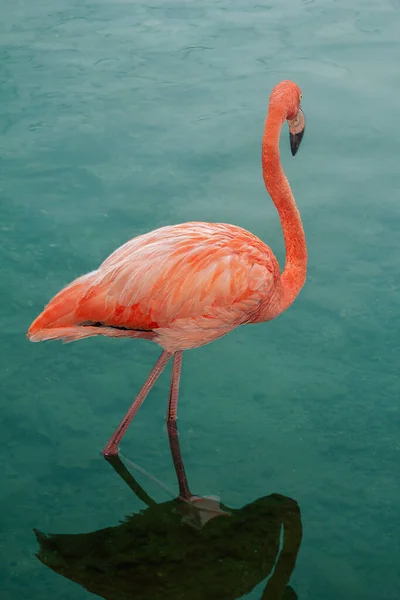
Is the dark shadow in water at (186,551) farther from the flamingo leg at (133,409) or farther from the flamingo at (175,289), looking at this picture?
the flamingo at (175,289)

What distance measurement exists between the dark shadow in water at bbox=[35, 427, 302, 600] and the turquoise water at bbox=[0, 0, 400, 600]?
33 millimetres

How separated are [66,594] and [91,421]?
1.00m

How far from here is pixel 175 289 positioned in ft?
13.1

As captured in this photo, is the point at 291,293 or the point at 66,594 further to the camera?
the point at 291,293

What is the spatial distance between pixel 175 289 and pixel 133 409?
1.86 ft

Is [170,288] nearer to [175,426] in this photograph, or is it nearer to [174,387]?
[174,387]

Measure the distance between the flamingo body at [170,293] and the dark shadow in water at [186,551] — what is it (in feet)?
2.31

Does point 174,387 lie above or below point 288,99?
below

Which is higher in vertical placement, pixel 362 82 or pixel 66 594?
pixel 362 82

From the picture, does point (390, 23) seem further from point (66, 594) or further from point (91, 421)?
point (66, 594)

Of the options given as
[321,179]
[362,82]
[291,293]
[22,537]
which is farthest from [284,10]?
[22,537]

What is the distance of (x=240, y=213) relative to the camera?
5957 millimetres

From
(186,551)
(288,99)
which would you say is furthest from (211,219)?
(186,551)

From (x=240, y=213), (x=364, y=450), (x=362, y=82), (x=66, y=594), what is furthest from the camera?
(x=362, y=82)
